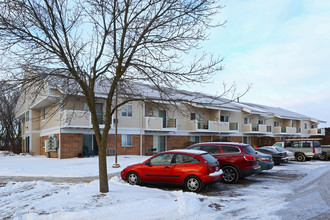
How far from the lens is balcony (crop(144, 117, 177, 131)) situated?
89.0ft

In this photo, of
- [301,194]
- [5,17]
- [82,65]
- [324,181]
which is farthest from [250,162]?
[5,17]

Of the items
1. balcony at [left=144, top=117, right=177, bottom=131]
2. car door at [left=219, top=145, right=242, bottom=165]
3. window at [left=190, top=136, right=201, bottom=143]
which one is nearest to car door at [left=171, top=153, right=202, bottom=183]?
car door at [left=219, top=145, right=242, bottom=165]

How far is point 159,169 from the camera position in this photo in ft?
34.9

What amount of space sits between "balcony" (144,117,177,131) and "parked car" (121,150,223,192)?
15.6m

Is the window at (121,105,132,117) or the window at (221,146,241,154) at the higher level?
the window at (121,105,132,117)

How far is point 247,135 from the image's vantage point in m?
39.4

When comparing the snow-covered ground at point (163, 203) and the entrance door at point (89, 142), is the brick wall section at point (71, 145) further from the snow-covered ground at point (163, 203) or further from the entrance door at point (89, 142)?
the snow-covered ground at point (163, 203)

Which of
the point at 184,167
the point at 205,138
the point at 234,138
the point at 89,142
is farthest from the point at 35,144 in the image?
the point at 184,167

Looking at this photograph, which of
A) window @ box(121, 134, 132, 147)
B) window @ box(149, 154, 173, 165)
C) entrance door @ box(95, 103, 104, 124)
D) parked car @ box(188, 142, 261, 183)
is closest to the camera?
window @ box(149, 154, 173, 165)

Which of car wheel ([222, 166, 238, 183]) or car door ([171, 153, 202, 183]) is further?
car wheel ([222, 166, 238, 183])

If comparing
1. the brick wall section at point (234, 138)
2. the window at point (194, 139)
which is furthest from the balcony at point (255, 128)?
the window at point (194, 139)

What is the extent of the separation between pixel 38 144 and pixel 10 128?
17470 millimetres

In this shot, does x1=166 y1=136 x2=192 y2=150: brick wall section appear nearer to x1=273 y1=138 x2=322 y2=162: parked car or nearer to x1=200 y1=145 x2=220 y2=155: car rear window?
x1=273 y1=138 x2=322 y2=162: parked car

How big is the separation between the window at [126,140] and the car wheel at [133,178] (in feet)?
49.6
